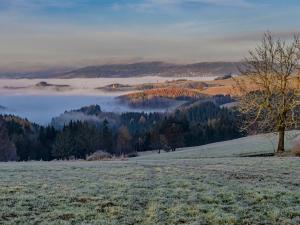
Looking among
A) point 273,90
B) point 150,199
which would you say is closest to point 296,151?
point 273,90

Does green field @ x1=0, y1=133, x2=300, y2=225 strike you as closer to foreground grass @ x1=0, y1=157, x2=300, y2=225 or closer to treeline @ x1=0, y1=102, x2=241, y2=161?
foreground grass @ x1=0, y1=157, x2=300, y2=225

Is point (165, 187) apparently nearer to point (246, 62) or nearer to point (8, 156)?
point (246, 62)

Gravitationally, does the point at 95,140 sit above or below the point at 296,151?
below

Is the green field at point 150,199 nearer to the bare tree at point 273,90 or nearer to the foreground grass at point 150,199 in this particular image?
the foreground grass at point 150,199

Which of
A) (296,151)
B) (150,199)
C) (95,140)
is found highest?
(150,199)

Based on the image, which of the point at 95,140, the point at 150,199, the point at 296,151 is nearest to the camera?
the point at 150,199

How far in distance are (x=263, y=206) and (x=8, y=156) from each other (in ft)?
416

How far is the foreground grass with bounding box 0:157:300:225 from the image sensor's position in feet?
54.2

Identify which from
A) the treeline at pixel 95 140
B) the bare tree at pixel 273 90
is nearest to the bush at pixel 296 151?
the bare tree at pixel 273 90

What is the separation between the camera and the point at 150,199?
760 inches

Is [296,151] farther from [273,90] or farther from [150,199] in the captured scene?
[150,199]

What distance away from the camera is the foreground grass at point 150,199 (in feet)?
54.2

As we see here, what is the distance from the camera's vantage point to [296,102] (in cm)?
5319

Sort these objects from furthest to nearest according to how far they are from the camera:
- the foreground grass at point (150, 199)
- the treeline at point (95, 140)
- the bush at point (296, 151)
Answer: the treeline at point (95, 140) → the bush at point (296, 151) → the foreground grass at point (150, 199)
